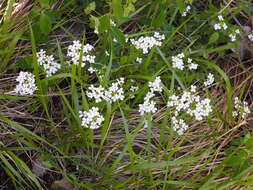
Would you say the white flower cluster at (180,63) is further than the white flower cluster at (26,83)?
Yes

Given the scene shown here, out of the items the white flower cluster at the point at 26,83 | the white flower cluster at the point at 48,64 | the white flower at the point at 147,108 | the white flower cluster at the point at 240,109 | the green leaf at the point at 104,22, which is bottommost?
the white flower cluster at the point at 240,109

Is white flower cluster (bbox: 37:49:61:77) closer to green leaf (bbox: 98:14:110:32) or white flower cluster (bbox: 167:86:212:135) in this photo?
green leaf (bbox: 98:14:110:32)

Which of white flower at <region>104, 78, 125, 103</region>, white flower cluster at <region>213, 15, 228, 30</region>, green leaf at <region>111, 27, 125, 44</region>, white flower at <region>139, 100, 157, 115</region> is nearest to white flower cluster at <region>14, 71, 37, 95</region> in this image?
white flower at <region>104, 78, 125, 103</region>

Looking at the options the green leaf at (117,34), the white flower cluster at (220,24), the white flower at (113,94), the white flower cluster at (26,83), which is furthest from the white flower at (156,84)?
the white flower cluster at (26,83)

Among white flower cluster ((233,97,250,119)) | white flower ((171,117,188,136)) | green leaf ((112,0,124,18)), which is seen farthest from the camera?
white flower cluster ((233,97,250,119))

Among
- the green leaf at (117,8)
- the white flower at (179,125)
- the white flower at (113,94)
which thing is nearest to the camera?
the green leaf at (117,8)

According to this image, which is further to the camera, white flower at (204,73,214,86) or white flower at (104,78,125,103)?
white flower at (204,73,214,86)

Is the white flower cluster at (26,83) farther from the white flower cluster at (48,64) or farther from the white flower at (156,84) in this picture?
the white flower at (156,84)

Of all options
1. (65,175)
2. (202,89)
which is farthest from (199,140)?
(65,175)
